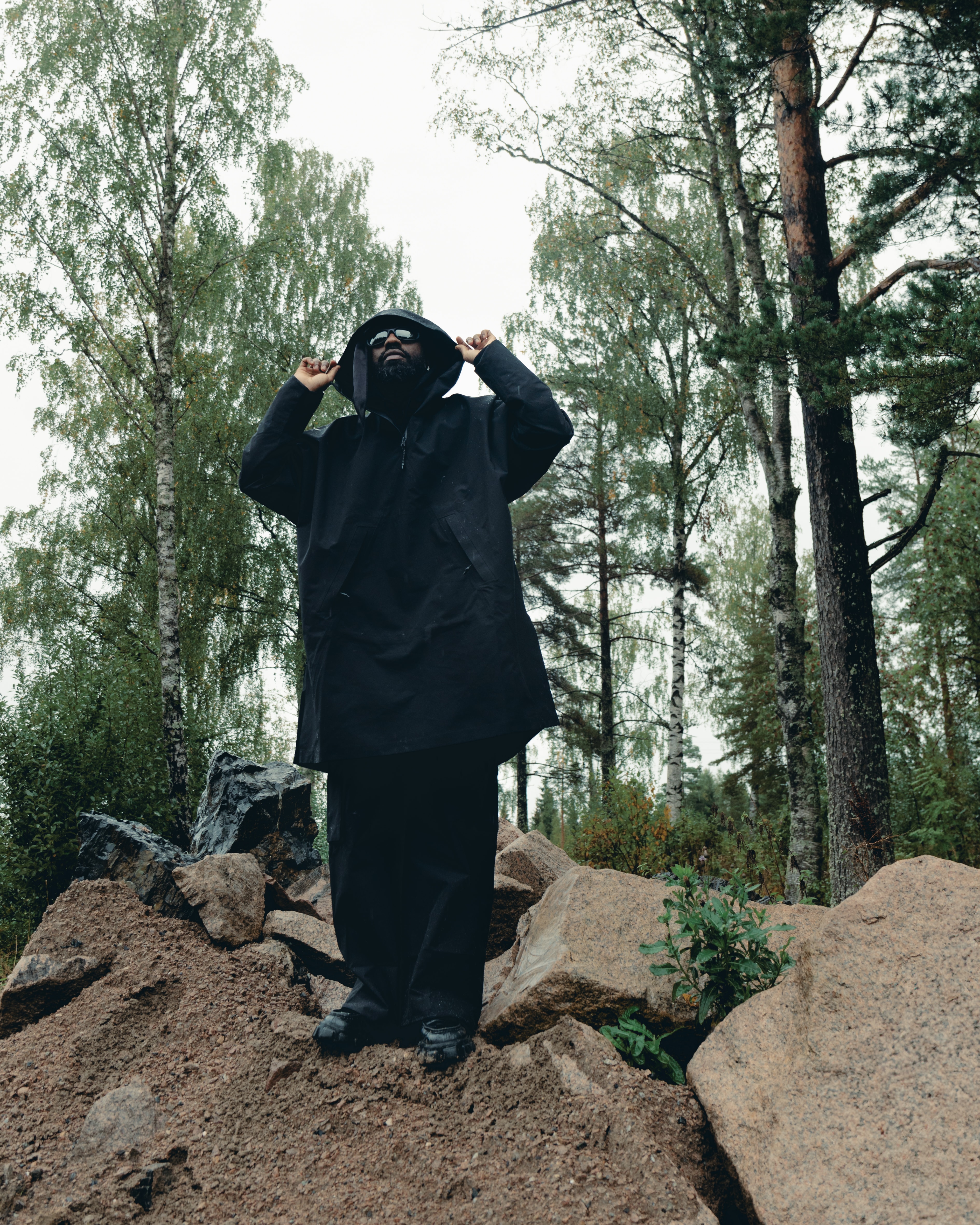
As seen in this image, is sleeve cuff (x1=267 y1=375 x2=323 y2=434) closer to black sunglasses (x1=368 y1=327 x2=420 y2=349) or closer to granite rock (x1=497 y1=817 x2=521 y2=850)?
black sunglasses (x1=368 y1=327 x2=420 y2=349)

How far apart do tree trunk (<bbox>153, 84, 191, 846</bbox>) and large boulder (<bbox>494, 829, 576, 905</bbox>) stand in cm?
501

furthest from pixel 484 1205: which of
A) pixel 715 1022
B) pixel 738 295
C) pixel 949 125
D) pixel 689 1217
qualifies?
pixel 738 295

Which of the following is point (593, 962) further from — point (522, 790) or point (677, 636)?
point (522, 790)

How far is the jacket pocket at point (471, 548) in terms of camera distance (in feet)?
8.62

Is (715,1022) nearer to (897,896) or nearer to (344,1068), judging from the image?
(897,896)

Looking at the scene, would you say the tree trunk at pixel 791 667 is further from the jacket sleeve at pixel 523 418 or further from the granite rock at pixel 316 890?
the jacket sleeve at pixel 523 418

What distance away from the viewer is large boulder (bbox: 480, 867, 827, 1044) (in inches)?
102

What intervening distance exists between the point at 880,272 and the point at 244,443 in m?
11.3

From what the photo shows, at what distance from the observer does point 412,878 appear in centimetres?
274

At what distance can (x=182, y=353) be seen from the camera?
15539 mm

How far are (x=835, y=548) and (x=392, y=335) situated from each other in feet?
13.4

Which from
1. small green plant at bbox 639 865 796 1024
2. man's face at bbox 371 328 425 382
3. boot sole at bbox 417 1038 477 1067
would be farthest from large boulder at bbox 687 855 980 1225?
man's face at bbox 371 328 425 382

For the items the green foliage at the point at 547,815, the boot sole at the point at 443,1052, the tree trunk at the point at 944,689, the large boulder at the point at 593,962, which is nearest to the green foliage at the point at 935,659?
the tree trunk at the point at 944,689

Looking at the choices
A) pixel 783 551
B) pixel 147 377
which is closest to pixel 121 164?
pixel 147 377
